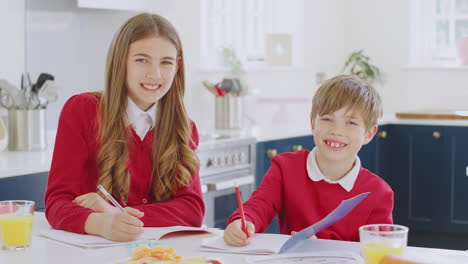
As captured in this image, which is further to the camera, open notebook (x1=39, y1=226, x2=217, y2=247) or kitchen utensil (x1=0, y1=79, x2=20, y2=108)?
kitchen utensil (x1=0, y1=79, x2=20, y2=108)

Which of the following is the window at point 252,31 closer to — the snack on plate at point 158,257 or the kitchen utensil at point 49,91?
the kitchen utensil at point 49,91

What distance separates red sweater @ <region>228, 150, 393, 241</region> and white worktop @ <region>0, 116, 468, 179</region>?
1.03 m

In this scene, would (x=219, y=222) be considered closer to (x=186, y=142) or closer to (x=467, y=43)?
(x=186, y=142)

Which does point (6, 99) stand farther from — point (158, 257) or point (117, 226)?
point (158, 257)

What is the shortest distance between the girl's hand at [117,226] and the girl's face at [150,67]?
404 millimetres

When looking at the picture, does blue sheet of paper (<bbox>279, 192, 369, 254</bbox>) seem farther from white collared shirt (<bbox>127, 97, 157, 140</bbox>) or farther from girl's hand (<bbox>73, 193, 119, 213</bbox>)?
white collared shirt (<bbox>127, 97, 157, 140</bbox>)

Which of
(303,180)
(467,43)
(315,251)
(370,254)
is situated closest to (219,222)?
(303,180)

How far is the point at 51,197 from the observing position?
6.27ft

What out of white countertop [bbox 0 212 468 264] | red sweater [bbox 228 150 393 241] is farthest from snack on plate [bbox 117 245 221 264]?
red sweater [bbox 228 150 393 241]

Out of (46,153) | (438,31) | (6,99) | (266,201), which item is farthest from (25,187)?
(438,31)

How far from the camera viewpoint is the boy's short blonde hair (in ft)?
6.66

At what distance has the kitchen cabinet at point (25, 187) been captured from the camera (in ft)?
8.79

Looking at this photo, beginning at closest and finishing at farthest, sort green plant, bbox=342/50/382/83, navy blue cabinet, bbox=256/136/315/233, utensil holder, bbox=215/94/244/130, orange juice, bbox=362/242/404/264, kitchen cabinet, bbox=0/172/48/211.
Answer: orange juice, bbox=362/242/404/264 → kitchen cabinet, bbox=0/172/48/211 → navy blue cabinet, bbox=256/136/315/233 → utensil holder, bbox=215/94/244/130 → green plant, bbox=342/50/382/83

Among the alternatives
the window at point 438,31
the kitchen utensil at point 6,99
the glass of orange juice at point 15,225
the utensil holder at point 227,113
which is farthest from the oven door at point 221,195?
the window at point 438,31
